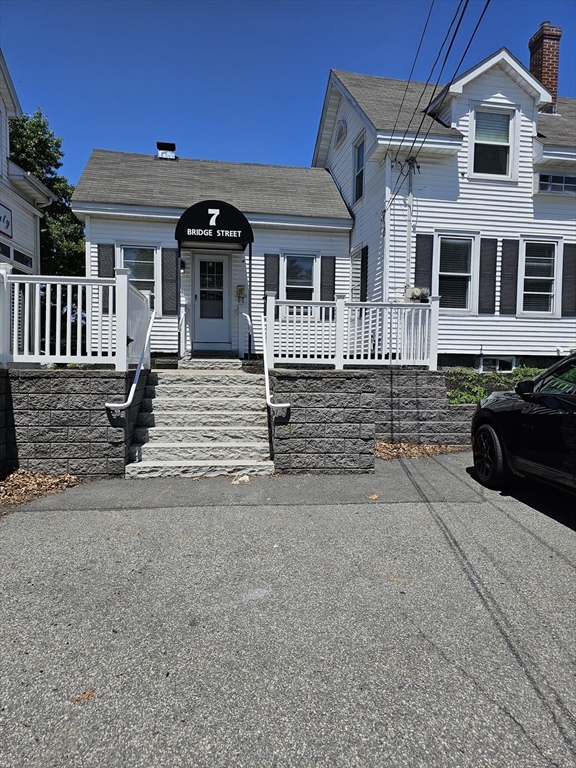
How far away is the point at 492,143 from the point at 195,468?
998cm

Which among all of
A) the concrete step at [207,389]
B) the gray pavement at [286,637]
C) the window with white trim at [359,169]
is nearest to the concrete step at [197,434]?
the concrete step at [207,389]

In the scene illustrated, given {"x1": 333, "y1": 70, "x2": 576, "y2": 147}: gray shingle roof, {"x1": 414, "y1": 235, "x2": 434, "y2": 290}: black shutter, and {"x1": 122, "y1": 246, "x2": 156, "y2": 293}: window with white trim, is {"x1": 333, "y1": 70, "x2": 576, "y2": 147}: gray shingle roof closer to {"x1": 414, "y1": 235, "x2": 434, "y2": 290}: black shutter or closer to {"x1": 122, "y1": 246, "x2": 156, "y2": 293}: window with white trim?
{"x1": 414, "y1": 235, "x2": 434, "y2": 290}: black shutter

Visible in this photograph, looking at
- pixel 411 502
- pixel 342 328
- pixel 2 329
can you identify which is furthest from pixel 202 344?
pixel 411 502

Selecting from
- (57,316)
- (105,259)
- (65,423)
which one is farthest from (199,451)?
(105,259)

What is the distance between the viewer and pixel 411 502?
200 inches

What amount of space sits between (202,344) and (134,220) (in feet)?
10.5

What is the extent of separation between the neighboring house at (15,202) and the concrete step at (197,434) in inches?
278

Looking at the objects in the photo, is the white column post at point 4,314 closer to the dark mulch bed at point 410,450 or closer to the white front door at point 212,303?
the dark mulch bed at point 410,450

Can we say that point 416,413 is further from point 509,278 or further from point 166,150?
point 166,150

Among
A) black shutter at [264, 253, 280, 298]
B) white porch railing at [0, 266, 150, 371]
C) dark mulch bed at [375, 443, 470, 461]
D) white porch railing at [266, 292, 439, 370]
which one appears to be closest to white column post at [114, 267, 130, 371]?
white porch railing at [0, 266, 150, 371]

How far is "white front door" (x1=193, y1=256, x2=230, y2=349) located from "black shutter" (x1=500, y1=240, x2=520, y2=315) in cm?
628

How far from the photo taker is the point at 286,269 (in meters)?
12.0

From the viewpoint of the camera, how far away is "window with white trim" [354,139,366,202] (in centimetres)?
1206

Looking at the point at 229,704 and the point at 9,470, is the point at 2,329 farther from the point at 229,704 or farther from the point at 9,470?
the point at 229,704
